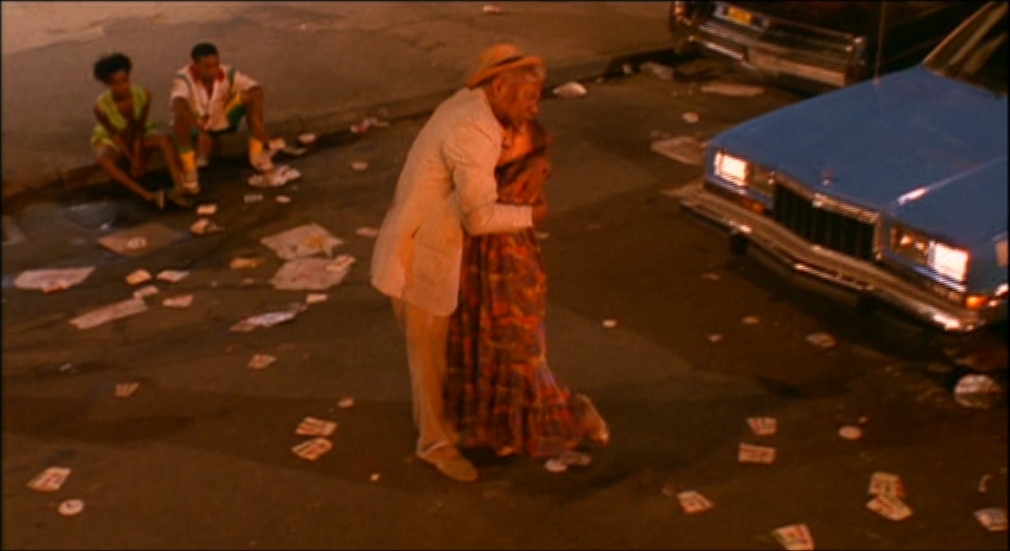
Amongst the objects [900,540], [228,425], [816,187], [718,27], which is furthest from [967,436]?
[718,27]

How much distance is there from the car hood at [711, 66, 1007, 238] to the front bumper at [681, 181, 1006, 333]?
28 cm

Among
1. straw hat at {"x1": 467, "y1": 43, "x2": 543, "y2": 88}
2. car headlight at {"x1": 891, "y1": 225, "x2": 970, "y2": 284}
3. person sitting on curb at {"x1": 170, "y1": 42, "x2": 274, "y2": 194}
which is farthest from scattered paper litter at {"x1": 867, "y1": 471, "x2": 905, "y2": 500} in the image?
person sitting on curb at {"x1": 170, "y1": 42, "x2": 274, "y2": 194}

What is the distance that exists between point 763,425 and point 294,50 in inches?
292

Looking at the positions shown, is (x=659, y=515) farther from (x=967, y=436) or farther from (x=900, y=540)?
(x=967, y=436)

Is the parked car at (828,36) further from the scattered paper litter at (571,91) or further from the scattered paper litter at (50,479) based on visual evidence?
the scattered paper litter at (50,479)

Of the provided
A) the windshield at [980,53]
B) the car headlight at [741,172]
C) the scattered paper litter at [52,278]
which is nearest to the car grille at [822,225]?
the car headlight at [741,172]

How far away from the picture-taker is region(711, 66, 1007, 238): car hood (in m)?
5.44

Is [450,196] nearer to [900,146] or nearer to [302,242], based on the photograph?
[900,146]

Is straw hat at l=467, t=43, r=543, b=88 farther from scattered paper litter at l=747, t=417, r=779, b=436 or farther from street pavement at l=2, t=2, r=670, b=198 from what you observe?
street pavement at l=2, t=2, r=670, b=198

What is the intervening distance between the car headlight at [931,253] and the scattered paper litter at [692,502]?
54.7 inches

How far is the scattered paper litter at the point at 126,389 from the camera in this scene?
6.01 meters

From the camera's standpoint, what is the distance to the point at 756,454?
5277 mm

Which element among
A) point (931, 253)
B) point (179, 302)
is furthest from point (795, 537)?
point (179, 302)

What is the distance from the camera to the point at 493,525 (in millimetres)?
4883
